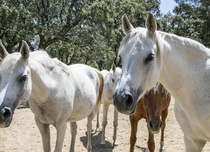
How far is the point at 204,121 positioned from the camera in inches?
108

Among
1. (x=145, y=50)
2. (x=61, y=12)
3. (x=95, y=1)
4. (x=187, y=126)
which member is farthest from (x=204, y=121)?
(x=61, y=12)

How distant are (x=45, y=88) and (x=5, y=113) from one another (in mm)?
1012

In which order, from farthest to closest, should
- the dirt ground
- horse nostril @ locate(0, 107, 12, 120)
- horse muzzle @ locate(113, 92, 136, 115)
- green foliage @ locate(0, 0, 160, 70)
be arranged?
green foliage @ locate(0, 0, 160, 70)
the dirt ground
horse nostril @ locate(0, 107, 12, 120)
horse muzzle @ locate(113, 92, 136, 115)

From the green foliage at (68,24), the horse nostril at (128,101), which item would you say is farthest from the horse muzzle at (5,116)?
the green foliage at (68,24)

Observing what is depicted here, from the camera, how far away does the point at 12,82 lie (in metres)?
3.42

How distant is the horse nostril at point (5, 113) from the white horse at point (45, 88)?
0.08 m

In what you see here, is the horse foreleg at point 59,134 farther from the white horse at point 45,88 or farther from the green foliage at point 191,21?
the green foliage at point 191,21

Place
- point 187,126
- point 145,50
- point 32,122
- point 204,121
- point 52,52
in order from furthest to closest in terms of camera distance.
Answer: point 52,52, point 32,122, point 187,126, point 204,121, point 145,50

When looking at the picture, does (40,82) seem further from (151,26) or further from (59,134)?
(151,26)

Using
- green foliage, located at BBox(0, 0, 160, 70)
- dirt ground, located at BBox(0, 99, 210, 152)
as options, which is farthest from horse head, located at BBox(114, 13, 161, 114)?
green foliage, located at BBox(0, 0, 160, 70)

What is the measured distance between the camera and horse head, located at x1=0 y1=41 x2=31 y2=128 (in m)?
3.31

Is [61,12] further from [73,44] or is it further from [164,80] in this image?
[164,80]

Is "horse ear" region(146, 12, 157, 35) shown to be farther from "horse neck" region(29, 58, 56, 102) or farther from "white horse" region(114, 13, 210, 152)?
"horse neck" region(29, 58, 56, 102)

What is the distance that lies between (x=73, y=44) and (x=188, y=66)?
46.0 ft
